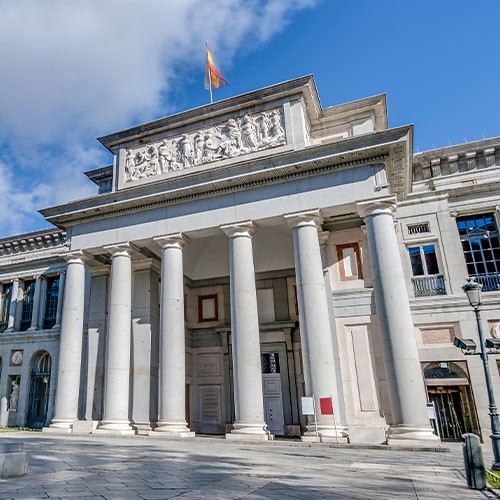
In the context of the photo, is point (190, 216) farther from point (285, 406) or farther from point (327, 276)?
point (285, 406)

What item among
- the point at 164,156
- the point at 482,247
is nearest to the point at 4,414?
the point at 164,156

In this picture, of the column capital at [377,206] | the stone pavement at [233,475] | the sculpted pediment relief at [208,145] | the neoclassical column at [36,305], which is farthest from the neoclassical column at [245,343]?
the neoclassical column at [36,305]

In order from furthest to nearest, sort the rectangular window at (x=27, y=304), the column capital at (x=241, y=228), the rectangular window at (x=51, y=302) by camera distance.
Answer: the rectangular window at (x=27, y=304), the rectangular window at (x=51, y=302), the column capital at (x=241, y=228)

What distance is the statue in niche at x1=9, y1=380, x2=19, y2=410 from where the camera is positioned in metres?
25.2

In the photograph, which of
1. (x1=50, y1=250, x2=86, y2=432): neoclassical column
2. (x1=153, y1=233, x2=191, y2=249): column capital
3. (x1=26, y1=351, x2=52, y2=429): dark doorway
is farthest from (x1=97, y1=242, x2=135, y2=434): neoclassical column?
(x1=26, y1=351, x2=52, y2=429): dark doorway

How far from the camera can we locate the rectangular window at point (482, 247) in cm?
1834

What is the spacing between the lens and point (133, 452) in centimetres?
1130

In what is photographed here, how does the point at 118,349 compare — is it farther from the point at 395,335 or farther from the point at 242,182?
the point at 395,335

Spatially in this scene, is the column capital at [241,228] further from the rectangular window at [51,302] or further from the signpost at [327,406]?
the rectangular window at [51,302]

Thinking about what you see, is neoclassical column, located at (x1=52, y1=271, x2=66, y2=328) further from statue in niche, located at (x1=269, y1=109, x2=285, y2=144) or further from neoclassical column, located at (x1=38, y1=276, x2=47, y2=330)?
statue in niche, located at (x1=269, y1=109, x2=285, y2=144)

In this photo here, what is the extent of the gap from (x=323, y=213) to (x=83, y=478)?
12.5 metres

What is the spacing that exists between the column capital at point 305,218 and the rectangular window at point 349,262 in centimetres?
268

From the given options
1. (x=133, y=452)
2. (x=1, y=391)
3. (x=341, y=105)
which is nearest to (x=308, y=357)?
(x=133, y=452)

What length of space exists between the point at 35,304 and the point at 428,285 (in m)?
22.5
